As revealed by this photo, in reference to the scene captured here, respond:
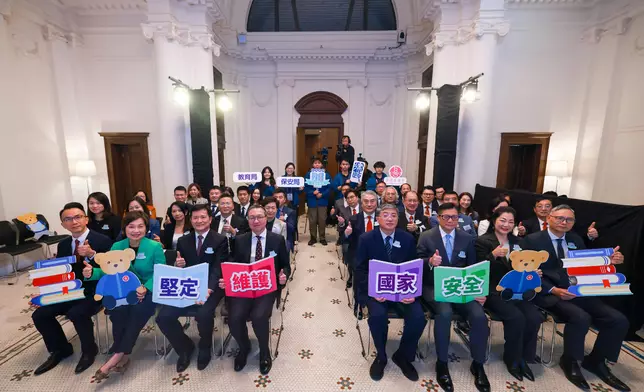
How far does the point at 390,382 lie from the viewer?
263cm

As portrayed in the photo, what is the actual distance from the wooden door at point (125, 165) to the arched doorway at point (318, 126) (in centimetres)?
458

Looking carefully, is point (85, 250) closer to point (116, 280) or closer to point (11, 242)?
point (116, 280)

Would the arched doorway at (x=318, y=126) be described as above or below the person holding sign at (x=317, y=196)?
above

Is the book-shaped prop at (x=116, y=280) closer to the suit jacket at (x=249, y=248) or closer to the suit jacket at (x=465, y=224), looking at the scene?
the suit jacket at (x=249, y=248)

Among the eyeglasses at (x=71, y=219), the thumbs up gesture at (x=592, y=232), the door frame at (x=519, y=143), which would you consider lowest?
the thumbs up gesture at (x=592, y=232)

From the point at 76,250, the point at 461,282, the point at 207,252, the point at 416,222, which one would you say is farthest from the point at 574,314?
the point at 76,250

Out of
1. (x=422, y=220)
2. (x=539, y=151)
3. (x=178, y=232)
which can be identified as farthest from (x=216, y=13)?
(x=539, y=151)

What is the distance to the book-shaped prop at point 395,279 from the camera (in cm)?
258

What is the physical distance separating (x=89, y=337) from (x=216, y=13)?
707cm

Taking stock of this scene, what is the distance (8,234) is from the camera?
470 cm

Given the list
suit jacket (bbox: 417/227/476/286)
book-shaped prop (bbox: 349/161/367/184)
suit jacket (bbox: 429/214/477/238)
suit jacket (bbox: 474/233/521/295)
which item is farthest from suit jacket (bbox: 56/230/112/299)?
book-shaped prop (bbox: 349/161/367/184)

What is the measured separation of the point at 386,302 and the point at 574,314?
1.82 m

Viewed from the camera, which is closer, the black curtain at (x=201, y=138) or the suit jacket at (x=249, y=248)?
the suit jacket at (x=249, y=248)

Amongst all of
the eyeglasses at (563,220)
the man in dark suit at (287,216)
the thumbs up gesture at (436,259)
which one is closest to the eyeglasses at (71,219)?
the man in dark suit at (287,216)
